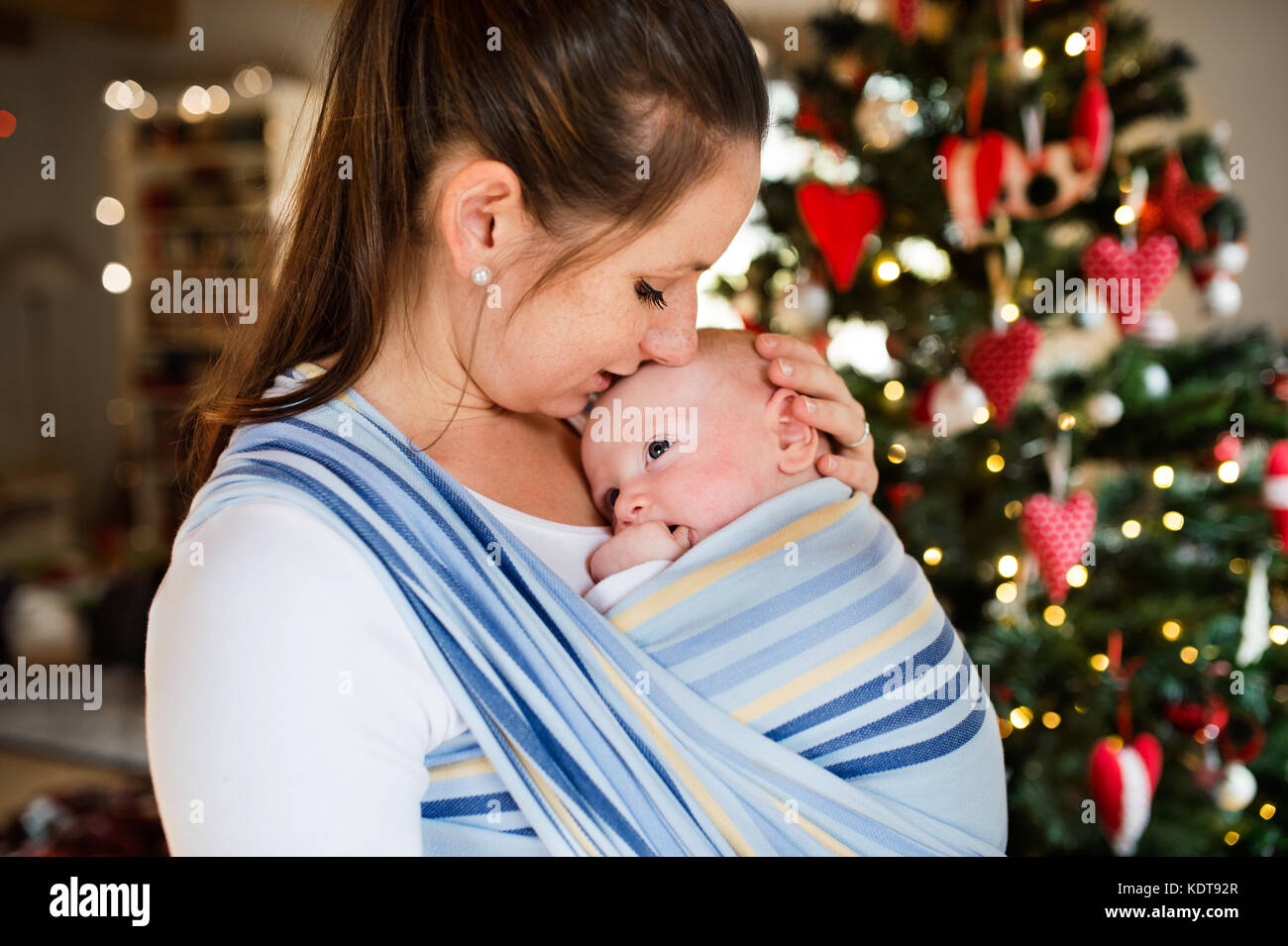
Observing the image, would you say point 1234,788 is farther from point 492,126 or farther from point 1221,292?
point 492,126

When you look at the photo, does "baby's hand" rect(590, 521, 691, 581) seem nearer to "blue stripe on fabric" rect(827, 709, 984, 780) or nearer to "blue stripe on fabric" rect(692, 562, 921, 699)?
"blue stripe on fabric" rect(692, 562, 921, 699)

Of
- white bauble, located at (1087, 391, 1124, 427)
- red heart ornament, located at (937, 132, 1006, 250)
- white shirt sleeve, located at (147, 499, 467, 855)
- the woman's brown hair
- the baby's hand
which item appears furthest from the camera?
white bauble, located at (1087, 391, 1124, 427)

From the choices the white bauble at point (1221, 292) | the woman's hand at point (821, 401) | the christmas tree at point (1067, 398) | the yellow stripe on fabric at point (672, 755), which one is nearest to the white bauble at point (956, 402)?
the christmas tree at point (1067, 398)

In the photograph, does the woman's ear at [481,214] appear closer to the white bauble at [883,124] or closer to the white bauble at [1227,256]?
the white bauble at [883,124]

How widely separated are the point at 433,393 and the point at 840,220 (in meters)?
0.88

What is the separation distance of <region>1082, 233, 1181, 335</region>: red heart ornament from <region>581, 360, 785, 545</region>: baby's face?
869 mm

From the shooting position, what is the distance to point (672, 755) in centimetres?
77

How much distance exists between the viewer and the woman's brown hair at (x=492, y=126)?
0.74 m

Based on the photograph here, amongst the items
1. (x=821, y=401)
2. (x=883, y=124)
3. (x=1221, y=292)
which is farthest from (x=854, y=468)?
(x=1221, y=292)

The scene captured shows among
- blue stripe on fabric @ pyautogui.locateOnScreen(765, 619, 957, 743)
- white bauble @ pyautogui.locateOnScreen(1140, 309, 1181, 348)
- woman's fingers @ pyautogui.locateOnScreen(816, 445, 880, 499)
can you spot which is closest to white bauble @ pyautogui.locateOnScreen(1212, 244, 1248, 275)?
white bauble @ pyautogui.locateOnScreen(1140, 309, 1181, 348)

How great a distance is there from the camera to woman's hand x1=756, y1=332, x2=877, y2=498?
0.93 m

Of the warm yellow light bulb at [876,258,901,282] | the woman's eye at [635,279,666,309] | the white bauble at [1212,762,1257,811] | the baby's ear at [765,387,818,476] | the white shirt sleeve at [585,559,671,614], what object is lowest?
the white bauble at [1212,762,1257,811]
